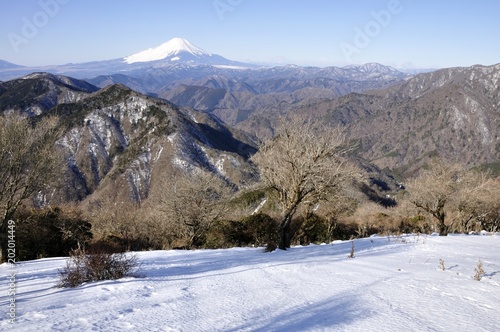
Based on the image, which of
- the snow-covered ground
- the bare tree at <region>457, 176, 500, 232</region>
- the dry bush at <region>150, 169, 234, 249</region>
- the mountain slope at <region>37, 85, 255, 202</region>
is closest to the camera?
the snow-covered ground

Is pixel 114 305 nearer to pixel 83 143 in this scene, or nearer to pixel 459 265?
pixel 459 265


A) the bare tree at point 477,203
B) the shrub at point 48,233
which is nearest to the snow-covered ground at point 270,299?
the shrub at point 48,233

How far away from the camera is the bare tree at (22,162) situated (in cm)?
1741

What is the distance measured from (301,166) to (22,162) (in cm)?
1435

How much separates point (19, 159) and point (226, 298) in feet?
53.9

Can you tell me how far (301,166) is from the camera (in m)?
14.2

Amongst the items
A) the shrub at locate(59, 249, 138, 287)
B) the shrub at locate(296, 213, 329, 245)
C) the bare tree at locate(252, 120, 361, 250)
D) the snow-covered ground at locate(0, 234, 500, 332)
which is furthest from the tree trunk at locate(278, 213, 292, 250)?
the shrub at locate(296, 213, 329, 245)

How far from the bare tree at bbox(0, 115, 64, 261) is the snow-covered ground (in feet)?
32.9

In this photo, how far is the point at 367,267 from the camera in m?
9.16

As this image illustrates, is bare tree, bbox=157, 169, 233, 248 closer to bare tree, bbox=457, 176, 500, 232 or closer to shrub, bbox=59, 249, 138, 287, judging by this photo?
bare tree, bbox=457, 176, 500, 232

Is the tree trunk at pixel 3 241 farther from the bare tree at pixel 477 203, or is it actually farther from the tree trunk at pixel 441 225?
the bare tree at pixel 477 203

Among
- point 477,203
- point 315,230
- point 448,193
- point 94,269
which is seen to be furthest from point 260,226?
point 94,269

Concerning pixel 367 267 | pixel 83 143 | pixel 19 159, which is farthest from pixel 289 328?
pixel 83 143

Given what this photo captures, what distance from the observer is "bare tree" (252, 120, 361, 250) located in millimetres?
14367
